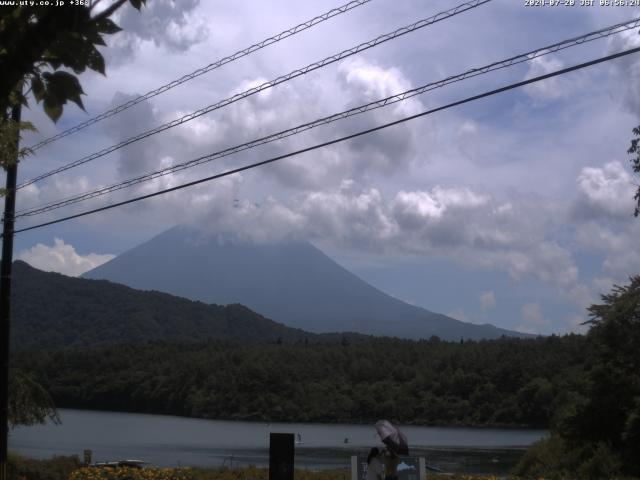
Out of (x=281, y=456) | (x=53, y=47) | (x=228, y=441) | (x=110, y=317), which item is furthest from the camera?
(x=110, y=317)

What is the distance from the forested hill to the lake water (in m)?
61.7

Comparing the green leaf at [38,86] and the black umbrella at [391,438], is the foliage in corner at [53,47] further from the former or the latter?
the black umbrella at [391,438]

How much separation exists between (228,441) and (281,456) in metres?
57.5

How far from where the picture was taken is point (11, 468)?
19391 millimetres

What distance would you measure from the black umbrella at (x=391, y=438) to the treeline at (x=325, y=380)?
2356 inches

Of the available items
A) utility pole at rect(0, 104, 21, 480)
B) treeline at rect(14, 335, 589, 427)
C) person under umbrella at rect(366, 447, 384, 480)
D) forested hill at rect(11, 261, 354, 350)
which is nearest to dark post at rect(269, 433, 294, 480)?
person under umbrella at rect(366, 447, 384, 480)

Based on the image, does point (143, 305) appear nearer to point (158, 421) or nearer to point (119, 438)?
point (158, 421)

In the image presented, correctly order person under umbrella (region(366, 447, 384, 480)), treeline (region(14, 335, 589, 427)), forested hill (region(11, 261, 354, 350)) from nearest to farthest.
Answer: person under umbrella (region(366, 447, 384, 480)) → treeline (region(14, 335, 589, 427)) → forested hill (region(11, 261, 354, 350))

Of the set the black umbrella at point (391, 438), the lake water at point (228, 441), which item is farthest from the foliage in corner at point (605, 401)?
the lake water at point (228, 441)

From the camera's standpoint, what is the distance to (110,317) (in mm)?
163125

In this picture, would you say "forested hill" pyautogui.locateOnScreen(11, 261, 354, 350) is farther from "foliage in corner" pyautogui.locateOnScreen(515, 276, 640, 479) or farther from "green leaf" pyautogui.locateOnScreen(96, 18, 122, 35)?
"green leaf" pyautogui.locateOnScreen(96, 18, 122, 35)

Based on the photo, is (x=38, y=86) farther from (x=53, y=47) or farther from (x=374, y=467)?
(x=374, y=467)

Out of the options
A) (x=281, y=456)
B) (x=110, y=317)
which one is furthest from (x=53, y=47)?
(x=110, y=317)

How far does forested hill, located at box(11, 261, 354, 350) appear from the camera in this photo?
15088 centimetres
